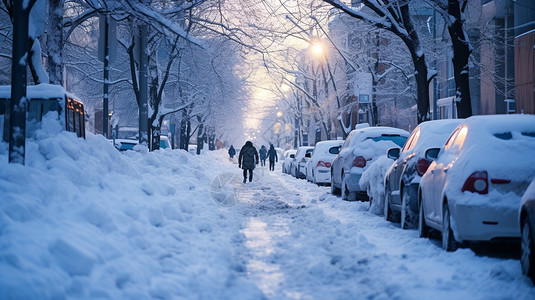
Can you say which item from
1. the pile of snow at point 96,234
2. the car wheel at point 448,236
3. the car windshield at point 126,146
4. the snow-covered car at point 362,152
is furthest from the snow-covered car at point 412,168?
the car windshield at point 126,146

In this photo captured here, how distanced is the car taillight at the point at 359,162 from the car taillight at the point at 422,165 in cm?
588

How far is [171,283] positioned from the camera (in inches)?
258

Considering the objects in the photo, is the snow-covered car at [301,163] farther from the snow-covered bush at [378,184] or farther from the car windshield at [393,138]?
the snow-covered bush at [378,184]

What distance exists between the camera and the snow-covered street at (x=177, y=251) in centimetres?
603

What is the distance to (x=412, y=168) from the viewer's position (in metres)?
11.2

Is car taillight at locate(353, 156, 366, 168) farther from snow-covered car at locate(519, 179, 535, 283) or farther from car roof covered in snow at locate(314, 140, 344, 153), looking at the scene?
snow-covered car at locate(519, 179, 535, 283)

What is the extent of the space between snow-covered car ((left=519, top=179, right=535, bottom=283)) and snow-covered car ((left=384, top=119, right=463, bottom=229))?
417 cm

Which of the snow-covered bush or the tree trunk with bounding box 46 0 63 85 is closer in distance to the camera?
the snow-covered bush

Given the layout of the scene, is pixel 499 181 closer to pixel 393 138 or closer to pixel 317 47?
pixel 393 138

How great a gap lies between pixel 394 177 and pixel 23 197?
6835mm

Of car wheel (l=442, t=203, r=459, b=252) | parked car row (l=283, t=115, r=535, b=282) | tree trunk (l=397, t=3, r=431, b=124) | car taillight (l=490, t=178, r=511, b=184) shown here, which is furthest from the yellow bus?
tree trunk (l=397, t=3, r=431, b=124)

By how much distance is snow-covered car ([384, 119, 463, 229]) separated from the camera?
Answer: 11047 mm

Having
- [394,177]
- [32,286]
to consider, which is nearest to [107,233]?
[32,286]

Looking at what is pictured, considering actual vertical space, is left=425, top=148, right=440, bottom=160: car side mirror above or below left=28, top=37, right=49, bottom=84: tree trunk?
below
